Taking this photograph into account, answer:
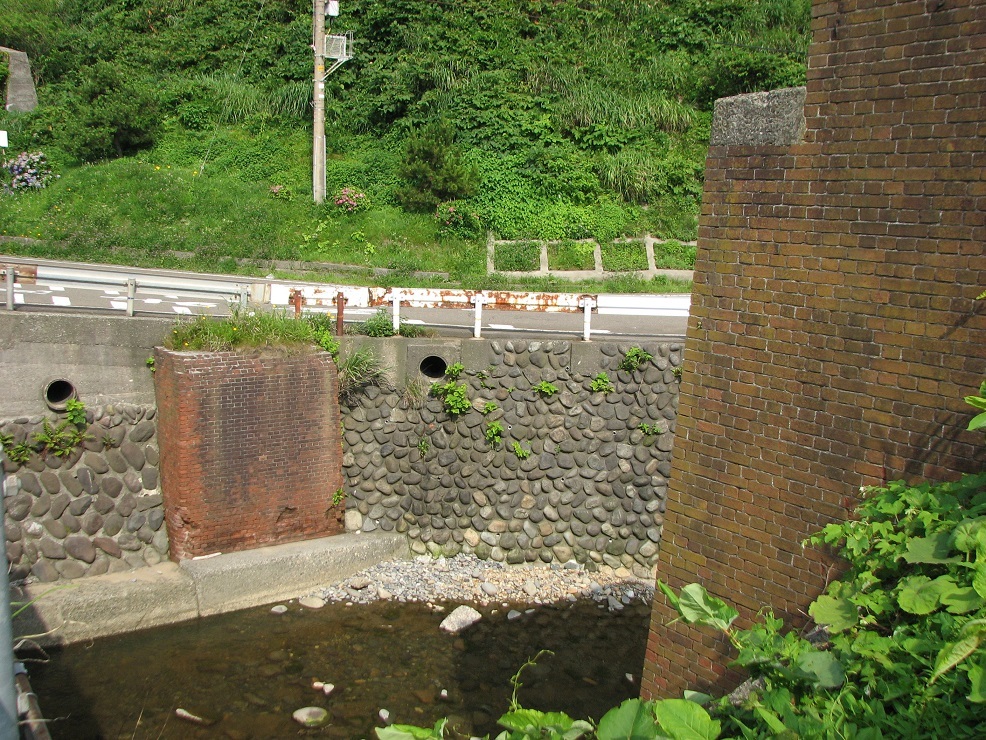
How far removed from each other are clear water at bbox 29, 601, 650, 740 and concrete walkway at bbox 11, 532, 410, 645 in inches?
7.1

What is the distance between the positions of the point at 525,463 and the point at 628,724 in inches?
340

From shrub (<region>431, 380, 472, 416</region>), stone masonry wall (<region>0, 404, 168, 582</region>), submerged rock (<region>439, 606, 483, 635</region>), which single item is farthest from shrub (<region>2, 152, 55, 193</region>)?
submerged rock (<region>439, 606, 483, 635</region>)

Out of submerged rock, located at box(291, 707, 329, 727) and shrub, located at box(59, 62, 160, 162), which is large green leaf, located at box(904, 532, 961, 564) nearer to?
submerged rock, located at box(291, 707, 329, 727)

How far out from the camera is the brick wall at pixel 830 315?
374 centimetres

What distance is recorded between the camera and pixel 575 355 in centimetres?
1109

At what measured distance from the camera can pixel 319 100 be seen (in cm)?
2080

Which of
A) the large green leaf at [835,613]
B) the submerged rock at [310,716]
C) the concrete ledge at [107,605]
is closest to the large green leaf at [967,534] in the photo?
the large green leaf at [835,613]

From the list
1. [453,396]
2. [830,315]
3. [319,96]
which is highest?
[319,96]

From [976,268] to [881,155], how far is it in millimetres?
702

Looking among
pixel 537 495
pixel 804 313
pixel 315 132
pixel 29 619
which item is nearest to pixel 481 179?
pixel 315 132

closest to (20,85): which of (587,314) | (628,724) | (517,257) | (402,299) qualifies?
(517,257)

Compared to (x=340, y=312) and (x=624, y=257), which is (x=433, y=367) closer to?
(x=340, y=312)

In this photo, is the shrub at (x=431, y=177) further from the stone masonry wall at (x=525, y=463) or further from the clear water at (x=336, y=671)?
the clear water at (x=336, y=671)

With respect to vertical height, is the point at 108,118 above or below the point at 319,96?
below
